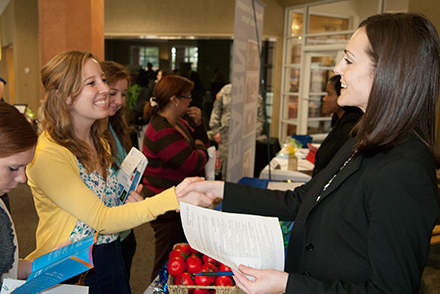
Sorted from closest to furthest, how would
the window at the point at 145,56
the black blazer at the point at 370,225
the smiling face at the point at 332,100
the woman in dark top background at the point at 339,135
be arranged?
1. the black blazer at the point at 370,225
2. the woman in dark top background at the point at 339,135
3. the smiling face at the point at 332,100
4. the window at the point at 145,56

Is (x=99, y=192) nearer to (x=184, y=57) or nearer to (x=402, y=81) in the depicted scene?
(x=402, y=81)

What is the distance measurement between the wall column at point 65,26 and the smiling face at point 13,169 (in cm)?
216

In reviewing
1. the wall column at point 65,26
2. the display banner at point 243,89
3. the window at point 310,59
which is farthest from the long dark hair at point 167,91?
the window at point 310,59

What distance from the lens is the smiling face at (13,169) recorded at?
1054 mm

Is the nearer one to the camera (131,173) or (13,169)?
(13,169)

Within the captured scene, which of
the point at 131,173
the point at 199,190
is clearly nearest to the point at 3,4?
the point at 131,173

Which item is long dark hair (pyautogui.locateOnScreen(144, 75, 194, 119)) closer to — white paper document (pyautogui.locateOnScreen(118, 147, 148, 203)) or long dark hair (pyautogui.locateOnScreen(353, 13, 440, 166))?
white paper document (pyautogui.locateOnScreen(118, 147, 148, 203))

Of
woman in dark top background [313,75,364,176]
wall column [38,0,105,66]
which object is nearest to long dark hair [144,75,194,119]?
wall column [38,0,105,66]

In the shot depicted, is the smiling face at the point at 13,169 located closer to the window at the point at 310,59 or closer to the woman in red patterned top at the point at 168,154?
the woman in red patterned top at the point at 168,154

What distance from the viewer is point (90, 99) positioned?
5.15 feet

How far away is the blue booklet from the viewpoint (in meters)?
0.91

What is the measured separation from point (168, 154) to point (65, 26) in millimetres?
1378

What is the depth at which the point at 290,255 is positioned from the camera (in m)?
1.23

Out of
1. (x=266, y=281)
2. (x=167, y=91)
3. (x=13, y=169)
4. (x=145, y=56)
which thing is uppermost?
(x=145, y=56)
